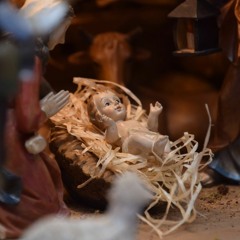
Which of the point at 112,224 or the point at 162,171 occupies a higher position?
the point at 112,224

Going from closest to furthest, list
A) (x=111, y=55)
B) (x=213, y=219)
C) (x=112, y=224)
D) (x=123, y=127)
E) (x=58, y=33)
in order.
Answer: (x=112, y=224), (x=58, y=33), (x=213, y=219), (x=123, y=127), (x=111, y=55)

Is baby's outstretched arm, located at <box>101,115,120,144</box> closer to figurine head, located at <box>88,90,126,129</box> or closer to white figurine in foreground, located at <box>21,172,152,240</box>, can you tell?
figurine head, located at <box>88,90,126,129</box>

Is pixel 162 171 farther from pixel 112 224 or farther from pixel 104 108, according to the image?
pixel 112 224

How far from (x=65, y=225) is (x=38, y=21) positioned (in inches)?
19.4

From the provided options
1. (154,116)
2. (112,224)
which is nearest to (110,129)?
(154,116)

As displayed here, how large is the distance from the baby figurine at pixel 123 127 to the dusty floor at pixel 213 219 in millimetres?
213

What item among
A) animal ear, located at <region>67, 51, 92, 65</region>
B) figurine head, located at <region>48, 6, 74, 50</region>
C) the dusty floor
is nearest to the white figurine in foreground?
the dusty floor

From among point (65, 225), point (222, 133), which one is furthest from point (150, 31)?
point (65, 225)

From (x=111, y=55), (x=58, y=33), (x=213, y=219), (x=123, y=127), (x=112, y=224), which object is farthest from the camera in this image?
(x=111, y=55)

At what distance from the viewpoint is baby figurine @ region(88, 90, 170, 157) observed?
1.84 metres

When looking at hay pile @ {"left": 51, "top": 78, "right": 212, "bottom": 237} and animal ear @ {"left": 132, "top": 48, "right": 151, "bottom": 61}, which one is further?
animal ear @ {"left": 132, "top": 48, "right": 151, "bottom": 61}

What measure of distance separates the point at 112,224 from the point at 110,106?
845 mm

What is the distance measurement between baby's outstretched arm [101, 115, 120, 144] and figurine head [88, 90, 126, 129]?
21 millimetres

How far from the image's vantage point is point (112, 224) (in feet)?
3.73
